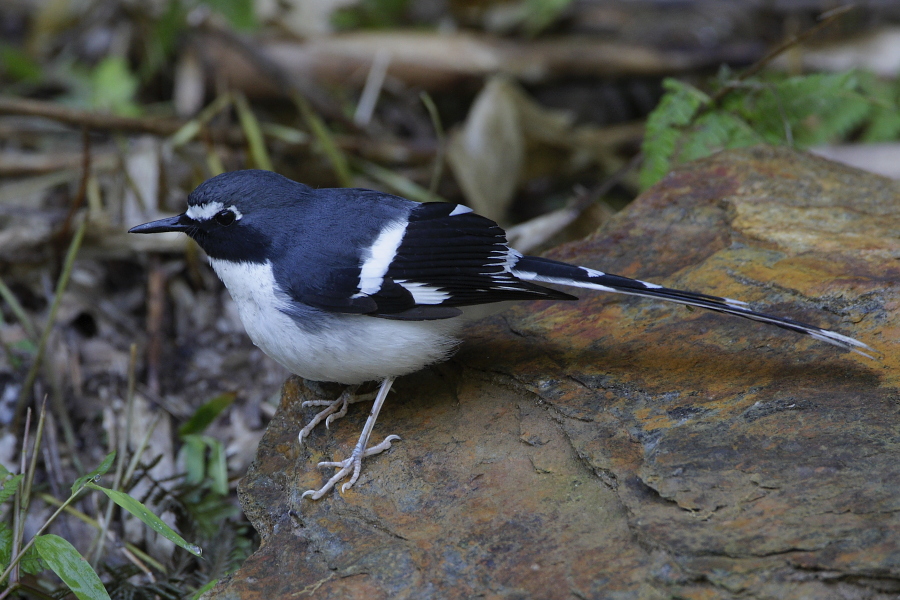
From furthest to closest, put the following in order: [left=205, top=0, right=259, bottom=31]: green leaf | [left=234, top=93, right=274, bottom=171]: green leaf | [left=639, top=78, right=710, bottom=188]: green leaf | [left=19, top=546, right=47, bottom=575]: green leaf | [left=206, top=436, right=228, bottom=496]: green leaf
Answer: [left=205, top=0, right=259, bottom=31]: green leaf → [left=234, top=93, right=274, bottom=171]: green leaf → [left=639, top=78, right=710, bottom=188]: green leaf → [left=206, top=436, right=228, bottom=496]: green leaf → [left=19, top=546, right=47, bottom=575]: green leaf

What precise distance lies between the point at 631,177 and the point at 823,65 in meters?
1.96

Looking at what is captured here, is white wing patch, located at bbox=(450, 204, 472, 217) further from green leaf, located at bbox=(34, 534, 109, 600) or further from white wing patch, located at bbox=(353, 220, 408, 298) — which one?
green leaf, located at bbox=(34, 534, 109, 600)

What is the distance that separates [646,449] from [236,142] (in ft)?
15.1

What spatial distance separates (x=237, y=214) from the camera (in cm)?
344

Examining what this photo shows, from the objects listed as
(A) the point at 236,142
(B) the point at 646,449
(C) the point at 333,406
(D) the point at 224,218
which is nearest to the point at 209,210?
(D) the point at 224,218

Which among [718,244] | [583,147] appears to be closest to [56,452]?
[718,244]

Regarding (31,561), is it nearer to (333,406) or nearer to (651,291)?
(333,406)

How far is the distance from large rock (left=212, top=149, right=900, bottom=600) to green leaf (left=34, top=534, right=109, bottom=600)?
53cm

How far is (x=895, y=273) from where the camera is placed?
338cm

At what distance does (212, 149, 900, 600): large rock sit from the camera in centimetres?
244

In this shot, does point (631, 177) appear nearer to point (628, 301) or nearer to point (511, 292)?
point (628, 301)

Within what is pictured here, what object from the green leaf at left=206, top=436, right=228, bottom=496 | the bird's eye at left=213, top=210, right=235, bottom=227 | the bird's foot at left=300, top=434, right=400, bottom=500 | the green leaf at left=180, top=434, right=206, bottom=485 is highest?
the bird's eye at left=213, top=210, right=235, bottom=227

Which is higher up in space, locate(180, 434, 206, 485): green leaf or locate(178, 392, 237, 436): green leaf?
locate(178, 392, 237, 436): green leaf

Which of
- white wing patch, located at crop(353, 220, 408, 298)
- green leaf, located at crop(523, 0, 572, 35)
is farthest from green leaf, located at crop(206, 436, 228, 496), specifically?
green leaf, located at crop(523, 0, 572, 35)
